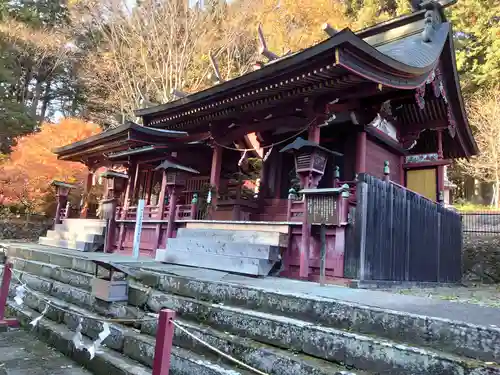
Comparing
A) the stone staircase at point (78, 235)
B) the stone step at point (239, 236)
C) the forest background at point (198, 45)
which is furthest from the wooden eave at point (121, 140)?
the forest background at point (198, 45)

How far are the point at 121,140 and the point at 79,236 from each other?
3391mm

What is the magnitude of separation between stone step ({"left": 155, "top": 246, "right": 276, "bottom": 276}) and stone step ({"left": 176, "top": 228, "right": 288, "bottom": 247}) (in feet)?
1.37

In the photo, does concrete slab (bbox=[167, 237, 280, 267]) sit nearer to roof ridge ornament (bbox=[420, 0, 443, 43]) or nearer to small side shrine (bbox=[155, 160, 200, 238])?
small side shrine (bbox=[155, 160, 200, 238])

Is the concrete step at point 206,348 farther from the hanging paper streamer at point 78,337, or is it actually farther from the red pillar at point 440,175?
the red pillar at point 440,175

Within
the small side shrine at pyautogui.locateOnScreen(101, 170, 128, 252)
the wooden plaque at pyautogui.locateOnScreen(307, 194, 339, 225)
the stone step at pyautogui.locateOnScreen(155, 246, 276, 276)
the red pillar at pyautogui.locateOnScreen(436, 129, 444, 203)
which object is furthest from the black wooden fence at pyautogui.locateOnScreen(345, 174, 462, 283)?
Result: the small side shrine at pyautogui.locateOnScreen(101, 170, 128, 252)

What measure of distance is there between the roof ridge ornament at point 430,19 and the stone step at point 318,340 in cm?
870

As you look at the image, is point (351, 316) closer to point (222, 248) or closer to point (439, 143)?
point (222, 248)

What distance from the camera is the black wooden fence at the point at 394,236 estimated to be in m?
5.95

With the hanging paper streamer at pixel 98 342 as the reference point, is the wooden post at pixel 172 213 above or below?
above

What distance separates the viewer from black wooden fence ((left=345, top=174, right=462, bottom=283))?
5.95 meters

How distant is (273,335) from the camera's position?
339 centimetres

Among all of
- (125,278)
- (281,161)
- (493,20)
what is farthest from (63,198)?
(493,20)

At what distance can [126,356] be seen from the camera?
4297 mm

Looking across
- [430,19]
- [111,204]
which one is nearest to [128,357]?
[111,204]
